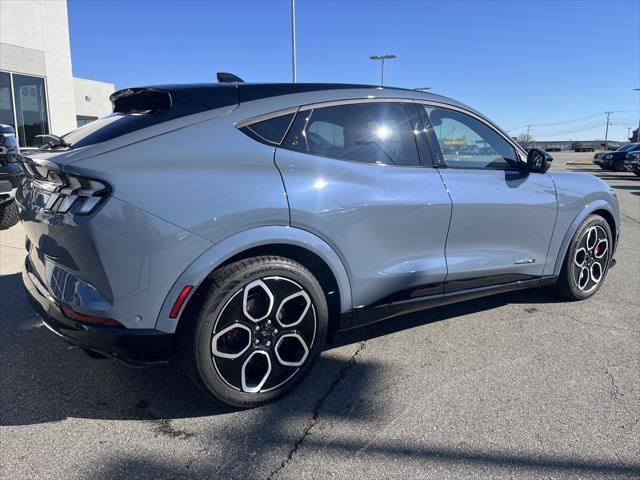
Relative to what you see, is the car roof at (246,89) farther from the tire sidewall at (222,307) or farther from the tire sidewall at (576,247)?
the tire sidewall at (576,247)

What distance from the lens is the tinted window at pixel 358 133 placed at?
274 centimetres

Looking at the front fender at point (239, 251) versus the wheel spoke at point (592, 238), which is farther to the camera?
the wheel spoke at point (592, 238)

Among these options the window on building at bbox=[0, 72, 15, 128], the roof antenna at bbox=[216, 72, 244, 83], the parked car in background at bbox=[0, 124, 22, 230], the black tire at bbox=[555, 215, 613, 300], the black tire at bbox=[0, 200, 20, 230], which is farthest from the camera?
the window on building at bbox=[0, 72, 15, 128]

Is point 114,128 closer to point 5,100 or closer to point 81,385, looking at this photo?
point 81,385

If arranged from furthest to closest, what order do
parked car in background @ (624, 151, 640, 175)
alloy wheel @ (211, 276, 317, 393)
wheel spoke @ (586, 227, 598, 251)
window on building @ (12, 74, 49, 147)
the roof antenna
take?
parked car in background @ (624, 151, 640, 175) → window on building @ (12, 74, 49, 147) → wheel spoke @ (586, 227, 598, 251) → the roof antenna → alloy wheel @ (211, 276, 317, 393)

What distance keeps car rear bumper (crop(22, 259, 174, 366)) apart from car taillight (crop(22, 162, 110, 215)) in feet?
1.69

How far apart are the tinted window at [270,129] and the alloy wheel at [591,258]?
2.89m

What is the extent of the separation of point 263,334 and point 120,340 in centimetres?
71

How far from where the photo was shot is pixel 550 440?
2.34 metres

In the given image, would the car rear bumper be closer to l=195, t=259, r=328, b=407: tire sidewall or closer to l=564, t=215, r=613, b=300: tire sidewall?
l=195, t=259, r=328, b=407: tire sidewall

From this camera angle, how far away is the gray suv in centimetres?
223

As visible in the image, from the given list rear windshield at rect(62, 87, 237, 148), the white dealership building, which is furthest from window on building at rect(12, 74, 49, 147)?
rear windshield at rect(62, 87, 237, 148)

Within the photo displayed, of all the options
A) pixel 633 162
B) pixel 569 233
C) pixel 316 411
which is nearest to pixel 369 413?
pixel 316 411

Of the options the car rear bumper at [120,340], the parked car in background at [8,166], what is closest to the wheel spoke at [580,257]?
the car rear bumper at [120,340]
